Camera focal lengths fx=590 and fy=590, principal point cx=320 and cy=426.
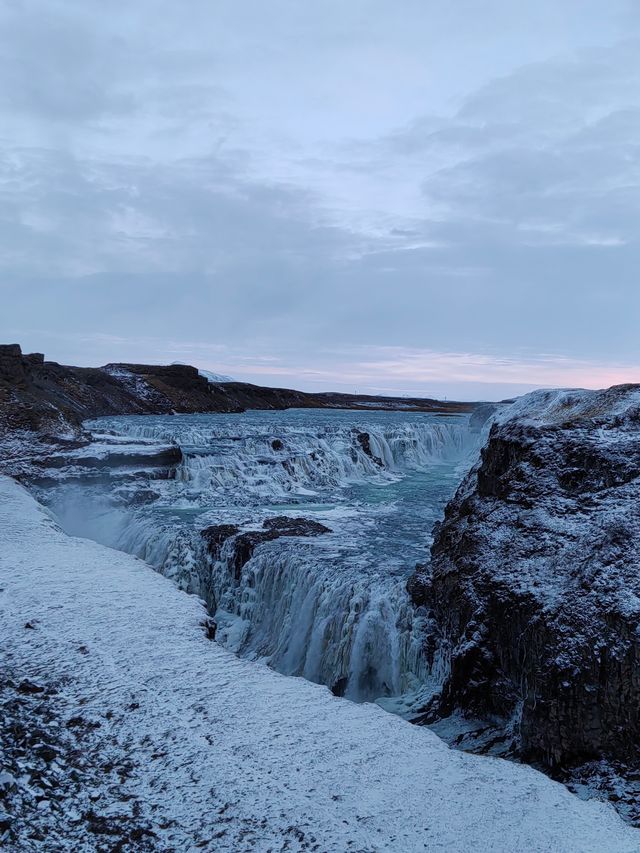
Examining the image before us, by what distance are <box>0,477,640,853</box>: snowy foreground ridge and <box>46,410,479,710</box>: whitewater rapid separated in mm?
3559

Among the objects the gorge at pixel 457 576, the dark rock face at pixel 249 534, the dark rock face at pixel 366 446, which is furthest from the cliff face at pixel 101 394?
the dark rock face at pixel 366 446

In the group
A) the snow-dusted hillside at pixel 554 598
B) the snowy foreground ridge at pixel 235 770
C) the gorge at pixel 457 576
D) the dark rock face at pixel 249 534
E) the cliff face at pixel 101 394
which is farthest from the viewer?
the cliff face at pixel 101 394

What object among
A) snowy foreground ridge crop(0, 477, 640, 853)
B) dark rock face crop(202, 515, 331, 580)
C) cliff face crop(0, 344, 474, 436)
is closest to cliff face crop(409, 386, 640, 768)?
snowy foreground ridge crop(0, 477, 640, 853)

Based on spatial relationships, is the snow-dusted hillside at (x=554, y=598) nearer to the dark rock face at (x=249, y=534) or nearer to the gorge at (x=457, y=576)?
the gorge at (x=457, y=576)

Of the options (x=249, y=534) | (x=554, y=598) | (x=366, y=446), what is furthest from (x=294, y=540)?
(x=366, y=446)

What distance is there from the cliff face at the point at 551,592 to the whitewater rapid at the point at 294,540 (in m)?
1.10

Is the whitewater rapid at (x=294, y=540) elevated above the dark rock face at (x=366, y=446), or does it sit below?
below

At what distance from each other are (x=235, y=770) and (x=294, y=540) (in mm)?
9610

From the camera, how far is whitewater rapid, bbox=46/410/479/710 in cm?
1027

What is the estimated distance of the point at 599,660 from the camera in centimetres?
655

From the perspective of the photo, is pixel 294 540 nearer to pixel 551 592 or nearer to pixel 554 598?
pixel 551 592

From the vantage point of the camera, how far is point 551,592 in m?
7.61

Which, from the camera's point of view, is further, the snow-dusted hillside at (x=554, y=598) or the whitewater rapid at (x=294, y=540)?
the whitewater rapid at (x=294, y=540)

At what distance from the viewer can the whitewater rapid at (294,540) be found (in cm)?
1027
